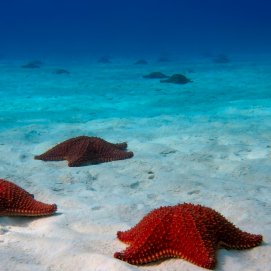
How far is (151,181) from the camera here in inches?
298

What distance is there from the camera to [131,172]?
26.6ft

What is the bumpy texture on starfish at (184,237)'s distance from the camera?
13.7ft

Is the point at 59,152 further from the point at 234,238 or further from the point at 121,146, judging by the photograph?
the point at 234,238

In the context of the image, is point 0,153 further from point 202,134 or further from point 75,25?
point 75,25

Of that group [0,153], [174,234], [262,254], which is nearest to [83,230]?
[174,234]

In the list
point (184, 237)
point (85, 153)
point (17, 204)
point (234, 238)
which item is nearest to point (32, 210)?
point (17, 204)

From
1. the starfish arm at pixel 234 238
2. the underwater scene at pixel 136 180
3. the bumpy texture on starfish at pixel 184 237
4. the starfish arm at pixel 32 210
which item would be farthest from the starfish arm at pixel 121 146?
the starfish arm at pixel 234 238

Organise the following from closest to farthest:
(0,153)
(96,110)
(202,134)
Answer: (0,153)
(202,134)
(96,110)

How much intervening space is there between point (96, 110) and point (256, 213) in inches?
406

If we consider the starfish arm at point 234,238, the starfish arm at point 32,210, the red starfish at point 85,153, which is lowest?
the starfish arm at point 234,238

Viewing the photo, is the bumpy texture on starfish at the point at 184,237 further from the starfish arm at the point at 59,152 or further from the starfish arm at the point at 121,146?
the starfish arm at the point at 121,146

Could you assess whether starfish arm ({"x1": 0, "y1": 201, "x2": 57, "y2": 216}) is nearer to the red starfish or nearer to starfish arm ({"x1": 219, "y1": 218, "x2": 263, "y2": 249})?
starfish arm ({"x1": 219, "y1": 218, "x2": 263, "y2": 249})

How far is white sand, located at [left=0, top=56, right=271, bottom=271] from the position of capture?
15.3ft

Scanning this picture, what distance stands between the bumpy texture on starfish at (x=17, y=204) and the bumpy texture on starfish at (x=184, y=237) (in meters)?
1.59
